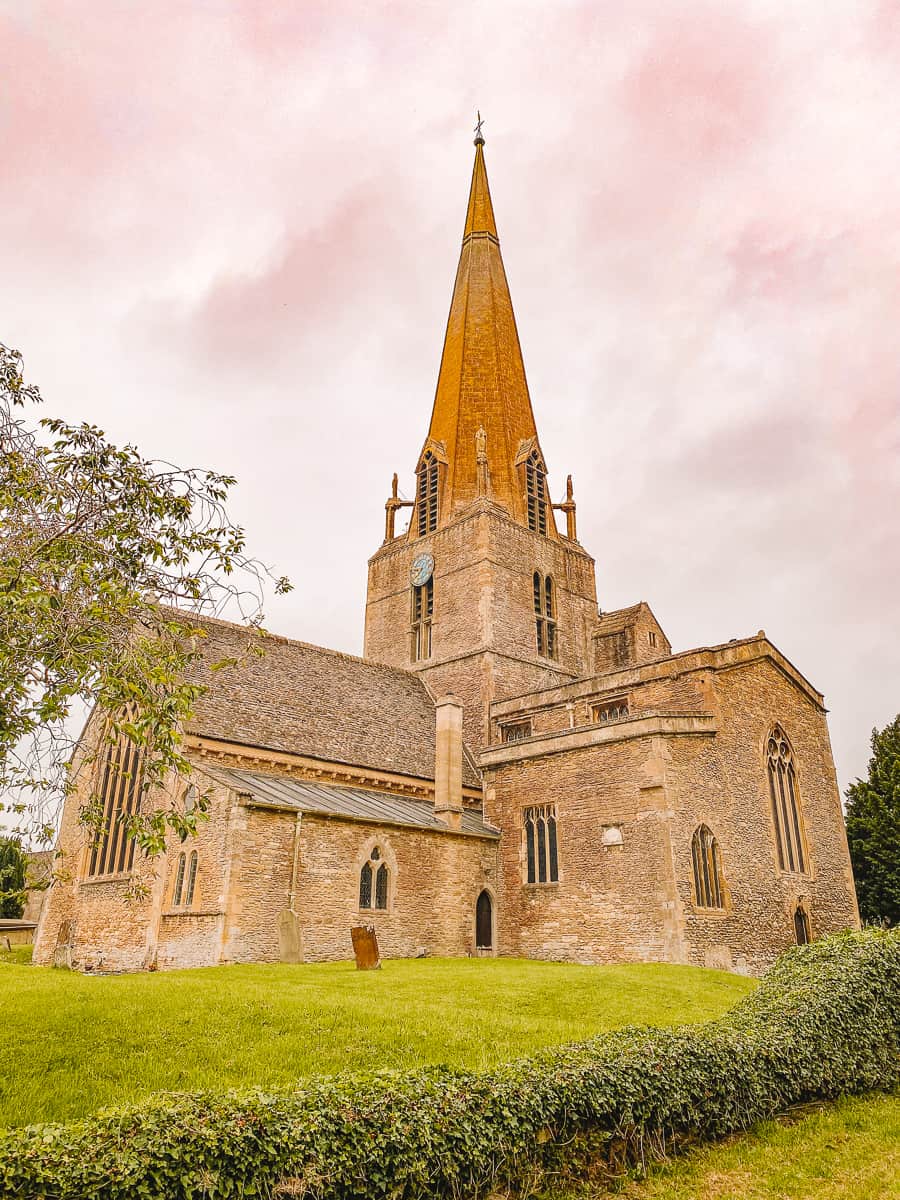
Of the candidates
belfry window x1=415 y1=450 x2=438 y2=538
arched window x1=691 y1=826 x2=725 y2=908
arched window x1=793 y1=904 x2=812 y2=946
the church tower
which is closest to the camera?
arched window x1=691 y1=826 x2=725 y2=908

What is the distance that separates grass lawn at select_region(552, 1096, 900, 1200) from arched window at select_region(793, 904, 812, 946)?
1555cm

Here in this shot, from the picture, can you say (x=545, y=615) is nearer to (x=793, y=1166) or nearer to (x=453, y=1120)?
(x=793, y=1166)

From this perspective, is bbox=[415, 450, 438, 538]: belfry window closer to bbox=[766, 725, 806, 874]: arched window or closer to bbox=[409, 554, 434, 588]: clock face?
bbox=[409, 554, 434, 588]: clock face

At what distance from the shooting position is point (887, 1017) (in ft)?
41.6

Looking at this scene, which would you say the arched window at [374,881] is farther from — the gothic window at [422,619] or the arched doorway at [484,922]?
the gothic window at [422,619]

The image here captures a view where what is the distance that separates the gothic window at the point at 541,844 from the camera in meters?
25.6

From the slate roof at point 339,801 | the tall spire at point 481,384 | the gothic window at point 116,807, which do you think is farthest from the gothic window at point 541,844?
the tall spire at point 481,384

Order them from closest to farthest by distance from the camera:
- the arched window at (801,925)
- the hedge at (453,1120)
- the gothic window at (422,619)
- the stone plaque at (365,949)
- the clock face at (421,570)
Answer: the hedge at (453,1120) → the stone plaque at (365,949) → the arched window at (801,925) → the gothic window at (422,619) → the clock face at (421,570)

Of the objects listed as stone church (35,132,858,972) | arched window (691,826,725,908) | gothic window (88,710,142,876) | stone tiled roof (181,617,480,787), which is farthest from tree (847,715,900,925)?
gothic window (88,710,142,876)

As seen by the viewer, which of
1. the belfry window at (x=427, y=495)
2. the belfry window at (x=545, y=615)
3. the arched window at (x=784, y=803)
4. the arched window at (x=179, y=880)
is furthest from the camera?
the belfry window at (x=427, y=495)

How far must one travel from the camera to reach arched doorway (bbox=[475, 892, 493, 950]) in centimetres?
2553

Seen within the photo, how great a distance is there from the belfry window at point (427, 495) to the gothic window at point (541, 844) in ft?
58.8

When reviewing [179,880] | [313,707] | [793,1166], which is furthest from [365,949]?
[793,1166]

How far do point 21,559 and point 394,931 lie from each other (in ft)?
55.2
